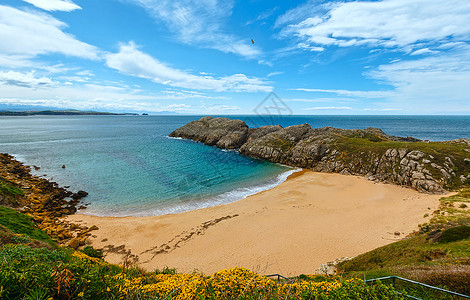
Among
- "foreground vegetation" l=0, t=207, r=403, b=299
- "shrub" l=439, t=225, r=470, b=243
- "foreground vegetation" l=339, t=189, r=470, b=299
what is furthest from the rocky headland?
"shrub" l=439, t=225, r=470, b=243

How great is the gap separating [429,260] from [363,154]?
40189mm

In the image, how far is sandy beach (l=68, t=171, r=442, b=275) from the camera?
59.8ft

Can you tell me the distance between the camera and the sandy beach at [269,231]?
1823 centimetres

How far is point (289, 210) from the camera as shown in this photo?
91.9ft

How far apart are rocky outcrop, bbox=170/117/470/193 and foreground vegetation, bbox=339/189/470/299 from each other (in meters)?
20.6

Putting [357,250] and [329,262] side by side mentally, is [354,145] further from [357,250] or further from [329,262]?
[329,262]

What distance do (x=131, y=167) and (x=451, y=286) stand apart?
54765 millimetres

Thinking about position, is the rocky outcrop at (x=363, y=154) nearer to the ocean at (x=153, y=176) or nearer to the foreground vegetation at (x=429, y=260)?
the ocean at (x=153, y=176)

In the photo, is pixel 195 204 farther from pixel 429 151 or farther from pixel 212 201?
pixel 429 151

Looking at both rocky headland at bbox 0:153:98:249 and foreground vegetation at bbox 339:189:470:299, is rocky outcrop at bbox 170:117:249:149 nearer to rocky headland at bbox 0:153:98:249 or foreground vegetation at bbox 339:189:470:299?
rocky headland at bbox 0:153:98:249

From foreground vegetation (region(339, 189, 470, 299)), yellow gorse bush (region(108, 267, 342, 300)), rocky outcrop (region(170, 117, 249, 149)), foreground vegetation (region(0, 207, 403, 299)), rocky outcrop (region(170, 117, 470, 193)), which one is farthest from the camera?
rocky outcrop (region(170, 117, 249, 149))

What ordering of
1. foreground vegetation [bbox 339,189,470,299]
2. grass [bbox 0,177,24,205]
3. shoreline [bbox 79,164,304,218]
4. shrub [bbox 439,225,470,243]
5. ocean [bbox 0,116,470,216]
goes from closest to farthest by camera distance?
foreground vegetation [bbox 339,189,470,299]
shrub [bbox 439,225,470,243]
grass [bbox 0,177,24,205]
shoreline [bbox 79,164,304,218]
ocean [bbox 0,116,470,216]

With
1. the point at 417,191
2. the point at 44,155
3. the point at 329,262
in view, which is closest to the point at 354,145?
the point at 417,191

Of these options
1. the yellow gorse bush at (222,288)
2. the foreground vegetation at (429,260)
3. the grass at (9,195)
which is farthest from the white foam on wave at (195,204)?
the yellow gorse bush at (222,288)
